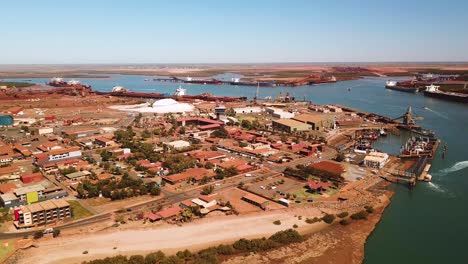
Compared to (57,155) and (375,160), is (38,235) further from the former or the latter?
(375,160)

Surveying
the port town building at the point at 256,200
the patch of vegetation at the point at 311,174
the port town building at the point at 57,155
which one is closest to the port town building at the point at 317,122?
the patch of vegetation at the point at 311,174

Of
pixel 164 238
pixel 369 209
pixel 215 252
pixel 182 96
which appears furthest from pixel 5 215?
pixel 182 96

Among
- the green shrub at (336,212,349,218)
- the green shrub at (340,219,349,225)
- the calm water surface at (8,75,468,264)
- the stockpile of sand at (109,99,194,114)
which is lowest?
the calm water surface at (8,75,468,264)

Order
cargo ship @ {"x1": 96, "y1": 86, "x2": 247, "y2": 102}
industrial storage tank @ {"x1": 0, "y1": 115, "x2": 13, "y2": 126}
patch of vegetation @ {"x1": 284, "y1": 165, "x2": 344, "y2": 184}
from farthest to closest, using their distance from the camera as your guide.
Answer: cargo ship @ {"x1": 96, "y1": 86, "x2": 247, "y2": 102} < industrial storage tank @ {"x1": 0, "y1": 115, "x2": 13, "y2": 126} < patch of vegetation @ {"x1": 284, "y1": 165, "x2": 344, "y2": 184}

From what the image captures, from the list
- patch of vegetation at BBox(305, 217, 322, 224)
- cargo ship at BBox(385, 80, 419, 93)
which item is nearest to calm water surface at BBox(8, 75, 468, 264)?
patch of vegetation at BBox(305, 217, 322, 224)

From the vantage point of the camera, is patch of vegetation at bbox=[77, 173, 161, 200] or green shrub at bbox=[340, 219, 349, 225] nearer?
green shrub at bbox=[340, 219, 349, 225]

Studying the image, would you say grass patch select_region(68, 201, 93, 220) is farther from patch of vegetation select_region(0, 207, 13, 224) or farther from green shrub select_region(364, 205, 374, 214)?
green shrub select_region(364, 205, 374, 214)

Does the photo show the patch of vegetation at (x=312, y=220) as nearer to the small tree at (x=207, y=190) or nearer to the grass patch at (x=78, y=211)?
the small tree at (x=207, y=190)
